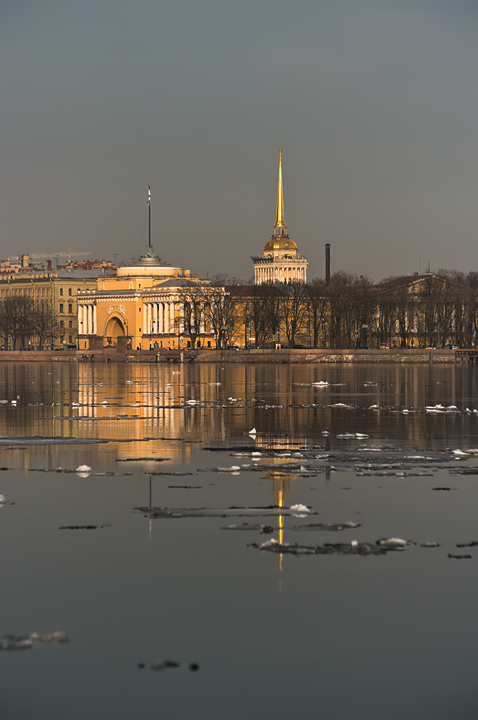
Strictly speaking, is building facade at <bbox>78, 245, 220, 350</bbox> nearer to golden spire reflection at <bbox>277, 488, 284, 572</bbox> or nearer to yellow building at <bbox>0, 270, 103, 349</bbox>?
yellow building at <bbox>0, 270, 103, 349</bbox>

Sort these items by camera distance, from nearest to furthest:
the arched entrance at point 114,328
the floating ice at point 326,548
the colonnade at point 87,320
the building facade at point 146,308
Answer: the floating ice at point 326,548
the building facade at point 146,308
the arched entrance at point 114,328
the colonnade at point 87,320

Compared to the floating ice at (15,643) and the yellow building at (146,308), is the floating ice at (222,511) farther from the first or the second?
the yellow building at (146,308)

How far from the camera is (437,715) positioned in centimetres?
806

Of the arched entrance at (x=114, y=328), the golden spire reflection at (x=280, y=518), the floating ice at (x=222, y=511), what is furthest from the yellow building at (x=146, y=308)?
the floating ice at (x=222, y=511)

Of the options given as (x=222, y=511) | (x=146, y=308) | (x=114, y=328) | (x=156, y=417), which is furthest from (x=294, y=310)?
(x=222, y=511)

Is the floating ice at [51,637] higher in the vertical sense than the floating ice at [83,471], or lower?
lower

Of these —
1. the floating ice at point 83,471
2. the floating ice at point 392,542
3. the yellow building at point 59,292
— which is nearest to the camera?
the floating ice at point 392,542

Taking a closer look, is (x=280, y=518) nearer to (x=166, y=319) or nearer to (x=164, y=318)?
(x=166, y=319)

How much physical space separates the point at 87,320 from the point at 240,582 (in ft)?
515

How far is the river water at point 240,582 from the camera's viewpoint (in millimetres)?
8422

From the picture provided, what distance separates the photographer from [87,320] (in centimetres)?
16612

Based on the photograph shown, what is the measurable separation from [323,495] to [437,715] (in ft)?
24.4

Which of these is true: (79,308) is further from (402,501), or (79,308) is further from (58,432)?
(402,501)

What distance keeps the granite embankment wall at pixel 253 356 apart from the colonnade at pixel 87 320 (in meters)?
34.0
